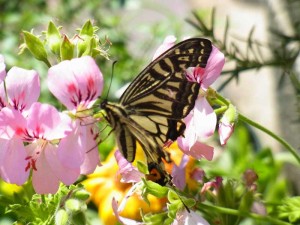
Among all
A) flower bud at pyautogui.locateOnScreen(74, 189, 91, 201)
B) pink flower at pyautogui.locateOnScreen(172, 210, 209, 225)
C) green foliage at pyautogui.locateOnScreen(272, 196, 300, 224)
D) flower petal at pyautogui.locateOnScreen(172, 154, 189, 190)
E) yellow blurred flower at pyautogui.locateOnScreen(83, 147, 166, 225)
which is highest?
flower bud at pyautogui.locateOnScreen(74, 189, 91, 201)

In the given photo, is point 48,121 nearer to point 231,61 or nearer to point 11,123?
point 11,123

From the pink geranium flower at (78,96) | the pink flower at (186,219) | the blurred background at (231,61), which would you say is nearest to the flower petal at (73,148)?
the pink geranium flower at (78,96)

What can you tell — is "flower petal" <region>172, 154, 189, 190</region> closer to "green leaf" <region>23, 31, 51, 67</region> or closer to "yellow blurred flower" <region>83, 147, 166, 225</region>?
"green leaf" <region>23, 31, 51, 67</region>

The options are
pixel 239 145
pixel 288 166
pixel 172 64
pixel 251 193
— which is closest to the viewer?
pixel 172 64

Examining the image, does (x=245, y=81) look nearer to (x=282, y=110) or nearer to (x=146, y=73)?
(x=282, y=110)

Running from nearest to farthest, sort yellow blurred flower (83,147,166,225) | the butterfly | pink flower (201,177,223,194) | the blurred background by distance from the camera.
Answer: the butterfly → pink flower (201,177,223,194) → yellow blurred flower (83,147,166,225) → the blurred background

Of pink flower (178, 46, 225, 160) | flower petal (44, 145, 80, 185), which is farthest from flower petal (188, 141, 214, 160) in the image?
flower petal (44, 145, 80, 185)

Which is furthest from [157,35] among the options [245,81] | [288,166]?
[245,81]
